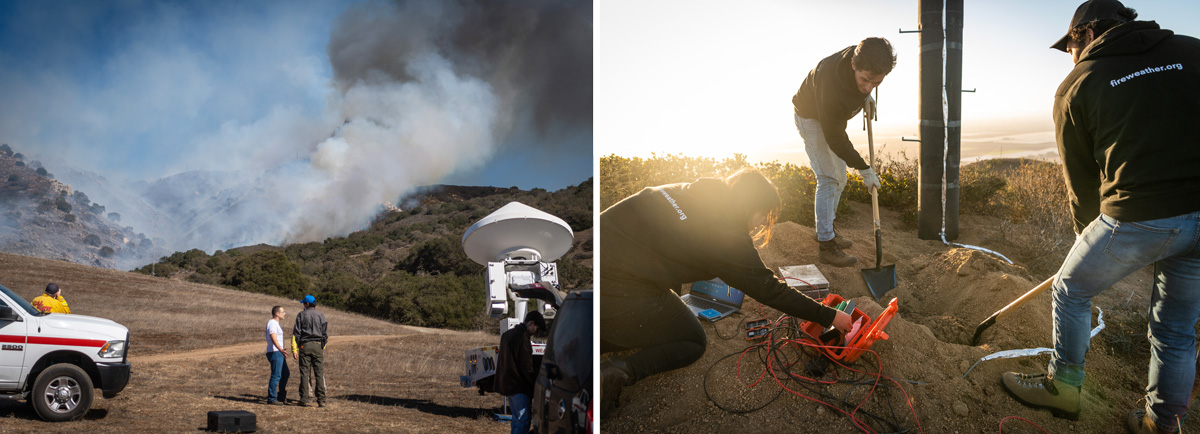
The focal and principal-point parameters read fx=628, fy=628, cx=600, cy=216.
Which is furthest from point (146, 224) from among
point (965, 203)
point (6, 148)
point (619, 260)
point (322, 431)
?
point (965, 203)

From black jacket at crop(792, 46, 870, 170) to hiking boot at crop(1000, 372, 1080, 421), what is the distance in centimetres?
130

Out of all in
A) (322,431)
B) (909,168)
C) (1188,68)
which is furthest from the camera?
(909,168)

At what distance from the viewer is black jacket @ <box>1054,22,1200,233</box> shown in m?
1.91

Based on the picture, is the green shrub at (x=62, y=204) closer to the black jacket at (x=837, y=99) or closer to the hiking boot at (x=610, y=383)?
the hiking boot at (x=610, y=383)

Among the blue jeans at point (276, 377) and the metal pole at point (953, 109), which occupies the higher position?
the metal pole at point (953, 109)

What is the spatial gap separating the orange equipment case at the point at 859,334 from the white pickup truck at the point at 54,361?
4195 millimetres

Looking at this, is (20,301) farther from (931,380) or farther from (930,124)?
(930,124)

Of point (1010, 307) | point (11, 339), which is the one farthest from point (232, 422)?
point (1010, 307)

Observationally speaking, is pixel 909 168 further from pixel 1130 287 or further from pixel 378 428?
pixel 378 428

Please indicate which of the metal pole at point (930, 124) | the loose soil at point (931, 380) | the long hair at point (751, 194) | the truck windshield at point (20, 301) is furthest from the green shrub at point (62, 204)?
the metal pole at point (930, 124)

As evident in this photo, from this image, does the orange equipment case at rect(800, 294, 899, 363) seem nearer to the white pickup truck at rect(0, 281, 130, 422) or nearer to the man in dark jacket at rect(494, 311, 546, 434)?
the man in dark jacket at rect(494, 311, 546, 434)

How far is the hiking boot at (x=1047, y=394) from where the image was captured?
2340 millimetres

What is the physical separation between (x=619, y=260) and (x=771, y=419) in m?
0.88

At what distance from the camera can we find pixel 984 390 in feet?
8.25
